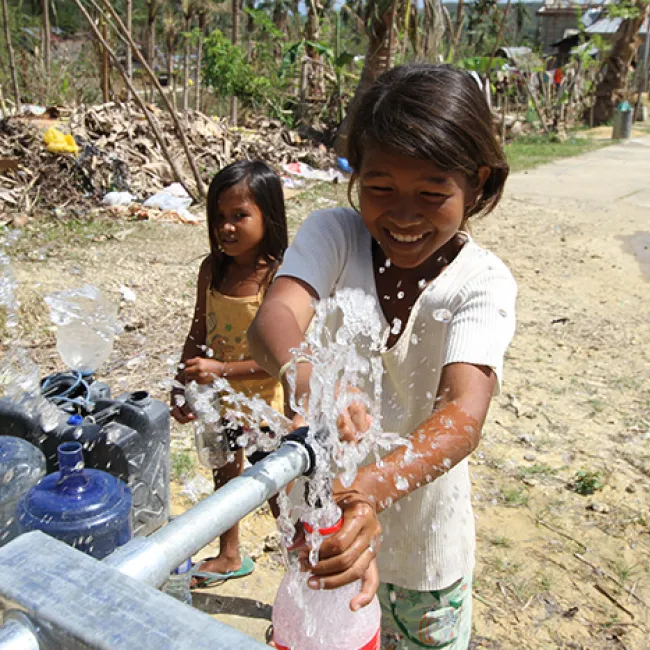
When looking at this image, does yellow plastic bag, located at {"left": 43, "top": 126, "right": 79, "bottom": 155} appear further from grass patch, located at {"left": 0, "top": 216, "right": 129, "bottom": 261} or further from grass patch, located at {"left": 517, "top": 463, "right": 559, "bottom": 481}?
grass patch, located at {"left": 517, "top": 463, "right": 559, "bottom": 481}

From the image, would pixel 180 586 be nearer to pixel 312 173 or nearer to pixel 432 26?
pixel 312 173

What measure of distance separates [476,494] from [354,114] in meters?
1.97

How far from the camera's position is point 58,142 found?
737cm

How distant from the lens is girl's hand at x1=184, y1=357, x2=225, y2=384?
89.4 inches

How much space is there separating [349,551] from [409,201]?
0.67 meters

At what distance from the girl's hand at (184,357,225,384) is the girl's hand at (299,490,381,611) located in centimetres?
140

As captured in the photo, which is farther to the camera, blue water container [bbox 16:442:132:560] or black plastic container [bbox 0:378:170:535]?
black plastic container [bbox 0:378:170:535]

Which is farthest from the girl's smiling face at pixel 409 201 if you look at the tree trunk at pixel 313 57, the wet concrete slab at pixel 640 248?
the tree trunk at pixel 313 57

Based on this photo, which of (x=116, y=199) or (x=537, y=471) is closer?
(x=537, y=471)

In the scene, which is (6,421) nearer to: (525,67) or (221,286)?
(221,286)

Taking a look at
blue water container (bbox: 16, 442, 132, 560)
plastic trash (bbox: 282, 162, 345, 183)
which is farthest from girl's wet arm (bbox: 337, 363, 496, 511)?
plastic trash (bbox: 282, 162, 345, 183)

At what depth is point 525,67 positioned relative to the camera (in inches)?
700

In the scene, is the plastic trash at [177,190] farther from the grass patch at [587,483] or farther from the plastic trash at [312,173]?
the grass patch at [587,483]

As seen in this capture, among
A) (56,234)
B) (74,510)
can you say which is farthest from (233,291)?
(56,234)
